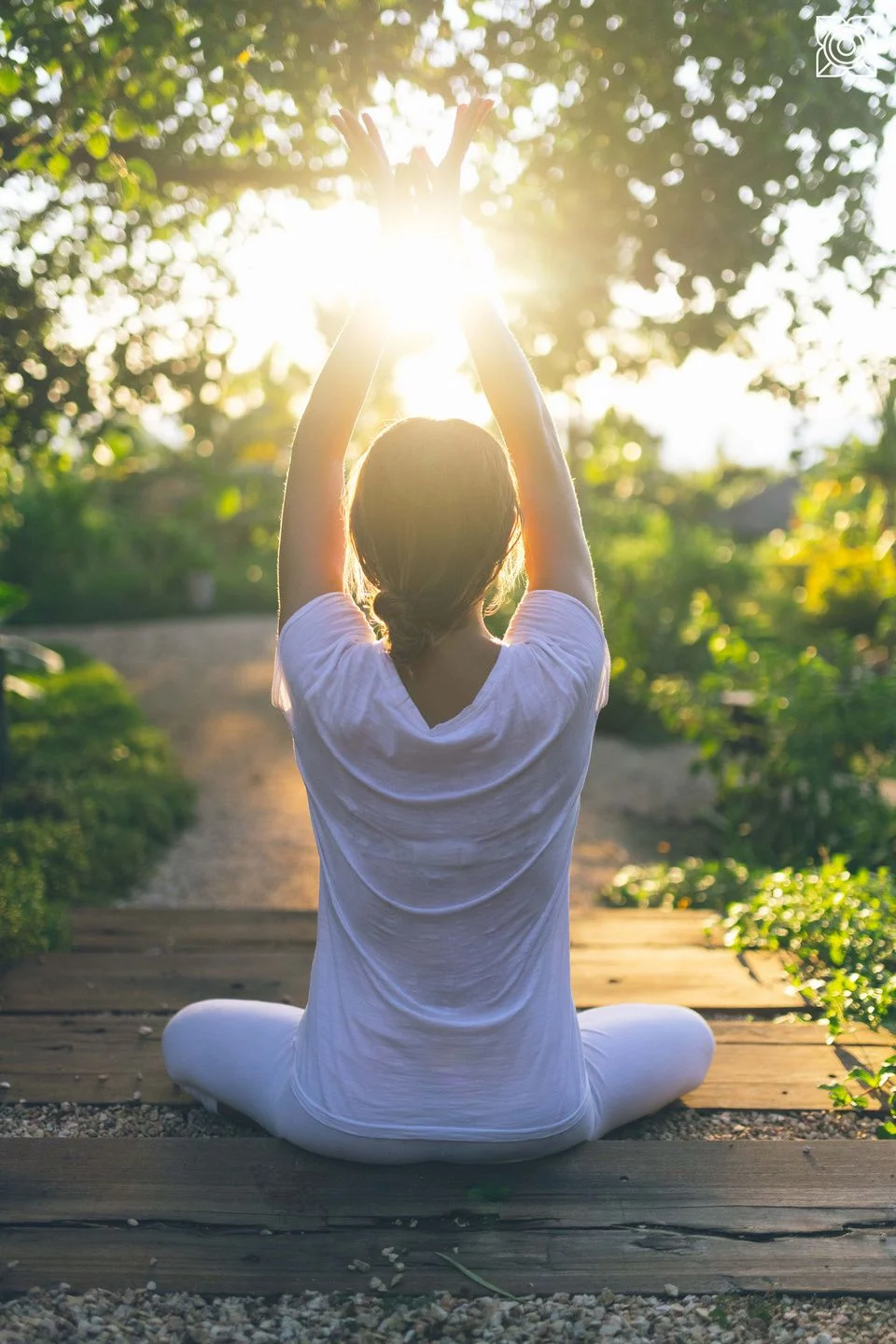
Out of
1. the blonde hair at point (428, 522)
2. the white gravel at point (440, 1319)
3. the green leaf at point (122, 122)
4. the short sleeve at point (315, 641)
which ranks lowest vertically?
the white gravel at point (440, 1319)

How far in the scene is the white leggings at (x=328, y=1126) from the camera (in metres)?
2.07

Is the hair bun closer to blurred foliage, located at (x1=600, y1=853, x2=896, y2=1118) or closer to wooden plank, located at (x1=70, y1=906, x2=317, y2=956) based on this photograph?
blurred foliage, located at (x1=600, y1=853, x2=896, y2=1118)

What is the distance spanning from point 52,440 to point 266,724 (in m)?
3.90

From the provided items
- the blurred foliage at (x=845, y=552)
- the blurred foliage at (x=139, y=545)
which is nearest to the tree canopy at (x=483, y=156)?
the blurred foliage at (x=845, y=552)

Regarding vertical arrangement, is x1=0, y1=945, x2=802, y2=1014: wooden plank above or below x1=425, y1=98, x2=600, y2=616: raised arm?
below

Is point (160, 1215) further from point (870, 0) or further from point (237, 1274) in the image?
point (870, 0)

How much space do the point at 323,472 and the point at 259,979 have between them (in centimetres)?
169

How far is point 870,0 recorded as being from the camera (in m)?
3.04

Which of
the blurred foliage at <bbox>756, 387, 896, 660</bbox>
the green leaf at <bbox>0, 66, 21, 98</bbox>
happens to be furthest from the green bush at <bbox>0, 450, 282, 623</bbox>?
the green leaf at <bbox>0, 66, 21, 98</bbox>

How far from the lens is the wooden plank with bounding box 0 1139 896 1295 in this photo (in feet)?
5.92

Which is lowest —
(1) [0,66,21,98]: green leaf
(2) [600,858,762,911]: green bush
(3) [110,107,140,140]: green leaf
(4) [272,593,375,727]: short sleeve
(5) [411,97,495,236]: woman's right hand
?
(2) [600,858,762,911]: green bush

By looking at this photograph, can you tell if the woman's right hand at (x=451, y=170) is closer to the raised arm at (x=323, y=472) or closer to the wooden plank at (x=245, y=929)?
the raised arm at (x=323, y=472)

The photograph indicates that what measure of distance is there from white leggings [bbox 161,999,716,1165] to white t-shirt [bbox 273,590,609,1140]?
0.07m

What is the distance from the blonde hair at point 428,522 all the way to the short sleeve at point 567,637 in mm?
90
